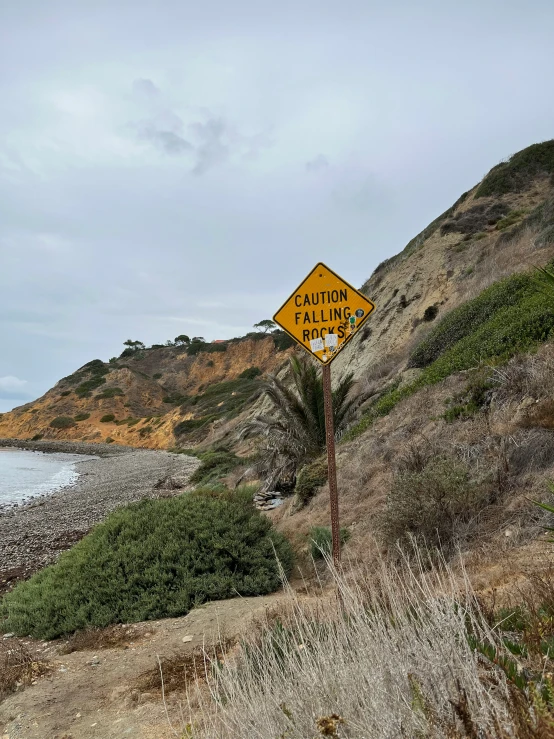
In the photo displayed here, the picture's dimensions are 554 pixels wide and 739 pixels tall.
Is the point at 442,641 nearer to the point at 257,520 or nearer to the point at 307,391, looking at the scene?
the point at 257,520

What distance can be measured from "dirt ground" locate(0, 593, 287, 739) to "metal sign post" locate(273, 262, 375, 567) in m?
1.56

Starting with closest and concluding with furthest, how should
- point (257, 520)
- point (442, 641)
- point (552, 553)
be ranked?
point (442, 641), point (552, 553), point (257, 520)

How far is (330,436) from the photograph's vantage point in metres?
4.62

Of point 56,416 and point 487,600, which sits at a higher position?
point 56,416

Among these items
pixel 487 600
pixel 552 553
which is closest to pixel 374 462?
pixel 552 553

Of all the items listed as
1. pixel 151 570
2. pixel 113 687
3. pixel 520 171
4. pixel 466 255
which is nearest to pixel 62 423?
pixel 466 255

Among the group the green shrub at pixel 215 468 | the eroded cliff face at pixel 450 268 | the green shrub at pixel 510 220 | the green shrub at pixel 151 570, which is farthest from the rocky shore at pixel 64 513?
the green shrub at pixel 510 220

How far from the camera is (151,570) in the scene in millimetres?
5879

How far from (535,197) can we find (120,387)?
2682 inches

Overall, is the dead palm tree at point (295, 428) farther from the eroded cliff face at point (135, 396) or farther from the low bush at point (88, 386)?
the low bush at point (88, 386)

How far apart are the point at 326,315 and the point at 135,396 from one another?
257 feet

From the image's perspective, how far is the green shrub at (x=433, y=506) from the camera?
5.34m

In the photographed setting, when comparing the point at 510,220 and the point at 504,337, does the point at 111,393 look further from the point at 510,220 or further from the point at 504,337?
the point at 504,337

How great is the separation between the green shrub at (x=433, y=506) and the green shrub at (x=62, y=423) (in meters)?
76.4
